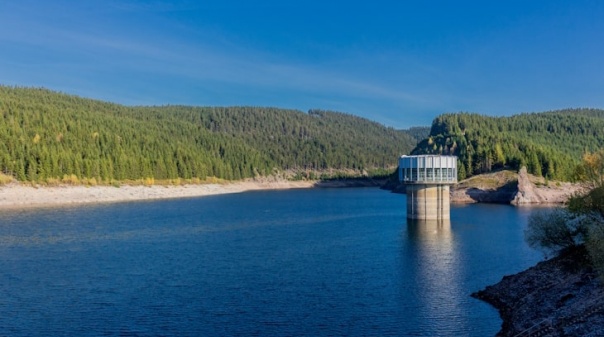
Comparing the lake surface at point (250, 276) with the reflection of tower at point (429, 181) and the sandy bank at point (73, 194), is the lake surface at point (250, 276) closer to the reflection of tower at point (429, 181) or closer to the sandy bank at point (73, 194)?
the reflection of tower at point (429, 181)

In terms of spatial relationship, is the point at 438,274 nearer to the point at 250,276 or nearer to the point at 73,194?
the point at 250,276

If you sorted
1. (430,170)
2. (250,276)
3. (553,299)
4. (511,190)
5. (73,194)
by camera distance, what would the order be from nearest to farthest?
(553,299) < (250,276) < (430,170) < (73,194) < (511,190)

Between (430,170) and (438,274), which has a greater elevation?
(430,170)

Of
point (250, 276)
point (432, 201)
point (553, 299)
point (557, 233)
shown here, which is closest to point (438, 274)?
point (557, 233)

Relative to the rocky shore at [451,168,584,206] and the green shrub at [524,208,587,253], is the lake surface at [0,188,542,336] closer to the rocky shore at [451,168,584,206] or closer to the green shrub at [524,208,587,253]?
the green shrub at [524,208,587,253]

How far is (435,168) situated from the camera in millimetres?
90938

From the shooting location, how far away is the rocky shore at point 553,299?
2986 centimetres

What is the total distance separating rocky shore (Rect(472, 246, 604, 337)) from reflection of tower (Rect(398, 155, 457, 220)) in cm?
4623

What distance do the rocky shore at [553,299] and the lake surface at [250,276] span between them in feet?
5.64

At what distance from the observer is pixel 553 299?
3625cm

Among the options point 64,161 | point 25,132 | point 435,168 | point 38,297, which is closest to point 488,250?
point 435,168

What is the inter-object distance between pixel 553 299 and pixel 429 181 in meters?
54.8

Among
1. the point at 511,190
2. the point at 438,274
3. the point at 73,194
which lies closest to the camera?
the point at 438,274

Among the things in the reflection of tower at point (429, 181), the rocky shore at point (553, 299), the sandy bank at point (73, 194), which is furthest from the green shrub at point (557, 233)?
the sandy bank at point (73, 194)
